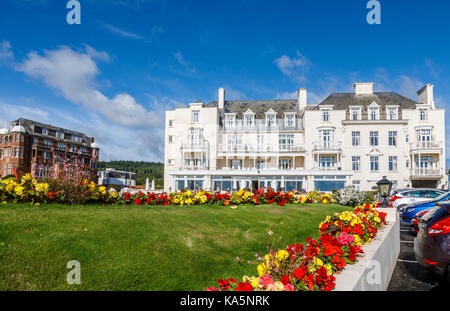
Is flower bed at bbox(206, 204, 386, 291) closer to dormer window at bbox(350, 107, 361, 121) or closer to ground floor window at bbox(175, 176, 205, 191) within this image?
ground floor window at bbox(175, 176, 205, 191)

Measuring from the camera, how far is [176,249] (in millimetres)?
5664

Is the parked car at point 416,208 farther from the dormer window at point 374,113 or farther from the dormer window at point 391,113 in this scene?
the dormer window at point 391,113

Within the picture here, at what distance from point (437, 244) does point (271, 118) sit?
1586 inches

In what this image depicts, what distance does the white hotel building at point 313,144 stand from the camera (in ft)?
122

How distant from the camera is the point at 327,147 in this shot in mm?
39406

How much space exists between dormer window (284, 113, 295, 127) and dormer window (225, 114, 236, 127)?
780 cm

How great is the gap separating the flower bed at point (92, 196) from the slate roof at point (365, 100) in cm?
3175

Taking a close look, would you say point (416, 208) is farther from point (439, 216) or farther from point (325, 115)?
point (325, 115)

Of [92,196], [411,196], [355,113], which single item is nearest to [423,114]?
[355,113]

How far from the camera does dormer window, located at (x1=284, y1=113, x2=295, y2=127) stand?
43.9 metres

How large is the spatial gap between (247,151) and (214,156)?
4881 millimetres
